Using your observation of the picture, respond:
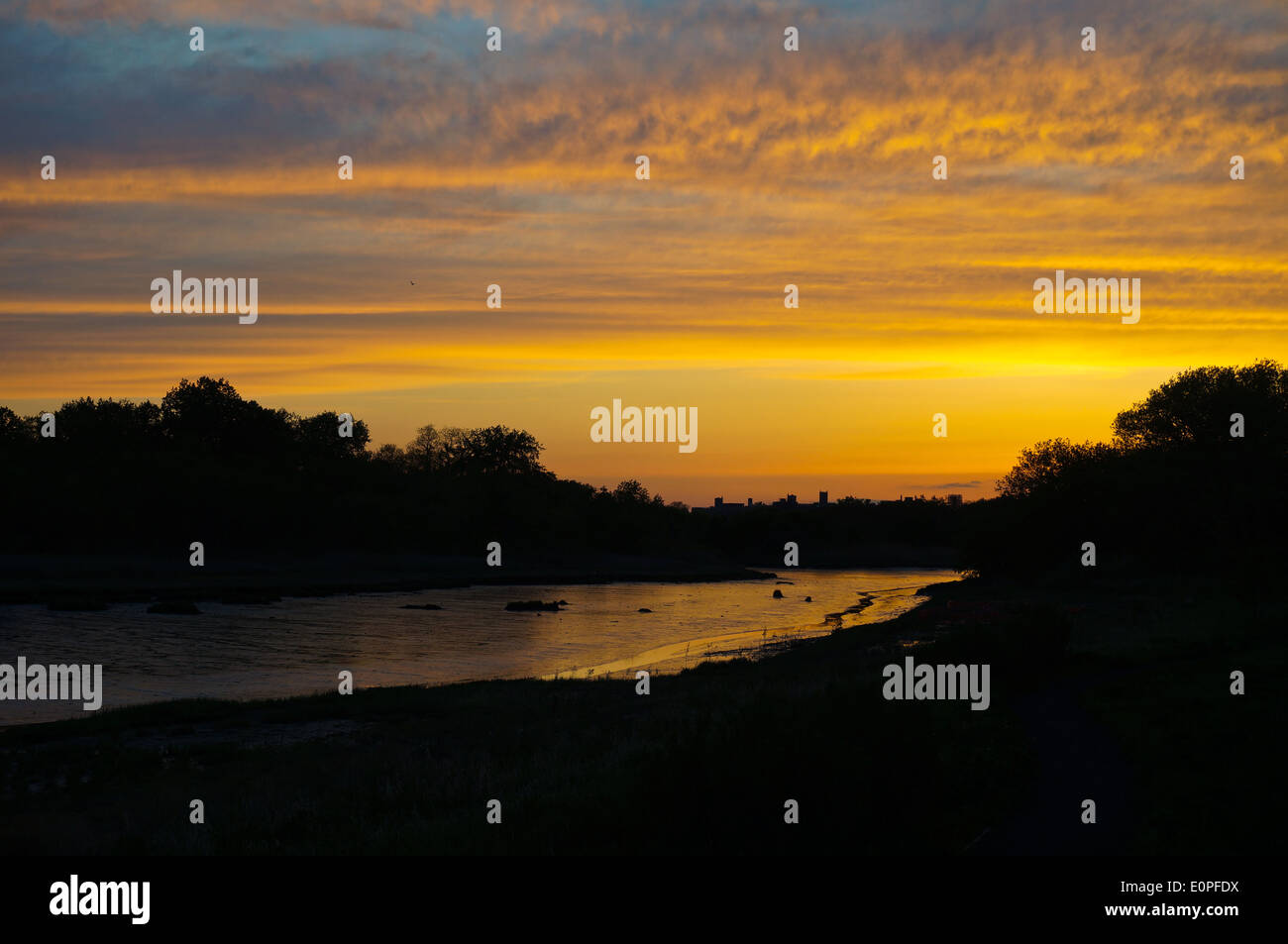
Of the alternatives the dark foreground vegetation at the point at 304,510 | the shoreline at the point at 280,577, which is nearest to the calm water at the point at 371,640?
the shoreline at the point at 280,577

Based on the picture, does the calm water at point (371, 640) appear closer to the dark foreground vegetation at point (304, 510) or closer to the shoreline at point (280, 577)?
the shoreline at point (280, 577)

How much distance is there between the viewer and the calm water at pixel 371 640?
121ft

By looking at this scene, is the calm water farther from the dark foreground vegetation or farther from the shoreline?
the dark foreground vegetation

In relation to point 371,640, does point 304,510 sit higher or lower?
higher

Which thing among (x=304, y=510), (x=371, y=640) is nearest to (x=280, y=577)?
(x=304, y=510)

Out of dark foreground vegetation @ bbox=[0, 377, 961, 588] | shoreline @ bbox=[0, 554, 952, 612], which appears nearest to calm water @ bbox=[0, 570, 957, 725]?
shoreline @ bbox=[0, 554, 952, 612]

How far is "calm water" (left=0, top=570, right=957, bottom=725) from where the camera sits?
121ft

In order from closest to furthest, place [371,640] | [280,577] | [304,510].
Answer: [371,640] → [280,577] → [304,510]

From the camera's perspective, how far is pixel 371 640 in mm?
50875

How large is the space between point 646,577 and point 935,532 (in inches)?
3439

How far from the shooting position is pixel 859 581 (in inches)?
5197

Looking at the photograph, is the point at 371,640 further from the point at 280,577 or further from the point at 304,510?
the point at 304,510

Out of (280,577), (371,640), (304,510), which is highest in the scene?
(304,510)

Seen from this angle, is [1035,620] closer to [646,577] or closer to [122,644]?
[122,644]
